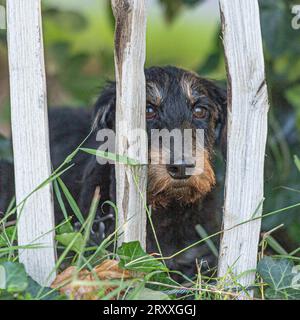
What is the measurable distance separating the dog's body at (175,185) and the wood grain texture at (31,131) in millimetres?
668

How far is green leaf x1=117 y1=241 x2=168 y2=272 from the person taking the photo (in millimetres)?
3439

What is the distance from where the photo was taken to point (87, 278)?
134 inches

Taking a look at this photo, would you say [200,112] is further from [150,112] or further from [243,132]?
[243,132]

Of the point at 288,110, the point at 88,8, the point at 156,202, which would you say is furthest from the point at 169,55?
the point at 156,202

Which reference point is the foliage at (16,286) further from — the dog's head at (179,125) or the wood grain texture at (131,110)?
the dog's head at (179,125)

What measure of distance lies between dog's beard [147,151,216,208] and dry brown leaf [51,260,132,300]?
599mm

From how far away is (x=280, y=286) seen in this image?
11.5 ft

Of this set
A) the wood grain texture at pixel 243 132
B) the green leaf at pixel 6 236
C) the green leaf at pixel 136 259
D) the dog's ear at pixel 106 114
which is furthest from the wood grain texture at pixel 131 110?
the dog's ear at pixel 106 114

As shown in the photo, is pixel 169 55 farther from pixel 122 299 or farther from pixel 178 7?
pixel 122 299

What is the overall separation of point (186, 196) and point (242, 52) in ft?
3.31

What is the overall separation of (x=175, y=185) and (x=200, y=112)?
0.65m

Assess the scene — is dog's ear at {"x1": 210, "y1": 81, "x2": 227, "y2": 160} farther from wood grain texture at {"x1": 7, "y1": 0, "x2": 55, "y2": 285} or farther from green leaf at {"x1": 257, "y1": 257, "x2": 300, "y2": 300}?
wood grain texture at {"x1": 7, "y1": 0, "x2": 55, "y2": 285}

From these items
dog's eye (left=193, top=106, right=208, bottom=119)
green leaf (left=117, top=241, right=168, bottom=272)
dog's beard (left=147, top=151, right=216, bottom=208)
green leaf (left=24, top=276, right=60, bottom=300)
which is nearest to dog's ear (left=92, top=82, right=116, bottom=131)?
dog's eye (left=193, top=106, right=208, bottom=119)

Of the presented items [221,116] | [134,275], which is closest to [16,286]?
[134,275]
